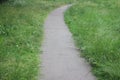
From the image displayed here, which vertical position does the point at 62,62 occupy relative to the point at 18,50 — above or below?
above

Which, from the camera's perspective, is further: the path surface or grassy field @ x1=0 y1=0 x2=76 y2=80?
the path surface

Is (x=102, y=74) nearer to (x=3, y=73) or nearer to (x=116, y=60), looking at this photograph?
(x=116, y=60)

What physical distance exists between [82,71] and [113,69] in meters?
0.89

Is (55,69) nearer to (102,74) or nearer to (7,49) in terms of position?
(102,74)

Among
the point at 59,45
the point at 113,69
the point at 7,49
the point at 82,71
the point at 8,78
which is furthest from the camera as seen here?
the point at 59,45

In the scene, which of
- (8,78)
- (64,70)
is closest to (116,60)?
(64,70)

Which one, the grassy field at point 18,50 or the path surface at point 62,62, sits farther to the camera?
the path surface at point 62,62

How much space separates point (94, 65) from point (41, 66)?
1.50 m

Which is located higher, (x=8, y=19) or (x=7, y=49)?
(x=7, y=49)

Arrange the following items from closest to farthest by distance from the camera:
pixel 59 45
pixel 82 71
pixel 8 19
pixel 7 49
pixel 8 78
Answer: pixel 8 78 → pixel 82 71 → pixel 7 49 → pixel 59 45 → pixel 8 19

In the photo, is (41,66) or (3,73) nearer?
(3,73)

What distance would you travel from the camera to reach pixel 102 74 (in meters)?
7.55

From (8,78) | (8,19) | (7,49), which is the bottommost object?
(8,19)

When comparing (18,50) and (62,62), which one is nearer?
(62,62)
